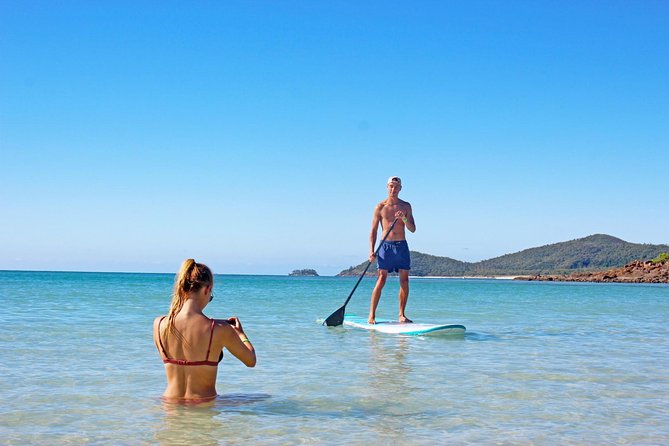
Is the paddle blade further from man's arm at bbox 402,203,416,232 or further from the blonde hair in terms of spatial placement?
the blonde hair

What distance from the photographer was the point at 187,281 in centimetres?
465

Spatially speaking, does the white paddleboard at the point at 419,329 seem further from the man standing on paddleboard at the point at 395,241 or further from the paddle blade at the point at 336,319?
the paddle blade at the point at 336,319

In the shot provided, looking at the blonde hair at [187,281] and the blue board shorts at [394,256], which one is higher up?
the blue board shorts at [394,256]

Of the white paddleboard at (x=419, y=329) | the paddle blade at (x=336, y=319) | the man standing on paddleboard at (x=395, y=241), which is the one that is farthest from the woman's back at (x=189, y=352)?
the paddle blade at (x=336, y=319)

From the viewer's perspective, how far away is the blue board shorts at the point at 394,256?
11.1 meters

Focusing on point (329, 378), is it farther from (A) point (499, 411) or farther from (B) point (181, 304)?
(B) point (181, 304)

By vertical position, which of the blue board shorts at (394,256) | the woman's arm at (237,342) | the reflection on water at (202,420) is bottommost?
the reflection on water at (202,420)

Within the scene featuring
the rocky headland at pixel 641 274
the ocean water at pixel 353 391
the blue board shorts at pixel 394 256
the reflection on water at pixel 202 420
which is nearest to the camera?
the reflection on water at pixel 202 420

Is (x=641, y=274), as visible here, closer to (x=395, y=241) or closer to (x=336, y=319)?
(x=336, y=319)

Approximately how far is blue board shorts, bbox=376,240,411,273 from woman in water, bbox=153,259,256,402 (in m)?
6.44

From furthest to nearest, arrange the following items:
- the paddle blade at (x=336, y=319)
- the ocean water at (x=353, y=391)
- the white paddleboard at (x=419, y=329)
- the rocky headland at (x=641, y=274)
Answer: the rocky headland at (x=641, y=274)
the paddle blade at (x=336, y=319)
the white paddleboard at (x=419, y=329)
the ocean water at (x=353, y=391)

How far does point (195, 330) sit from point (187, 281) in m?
0.34

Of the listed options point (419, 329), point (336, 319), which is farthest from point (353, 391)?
point (336, 319)

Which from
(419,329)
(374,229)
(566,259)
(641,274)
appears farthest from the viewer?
(566,259)
